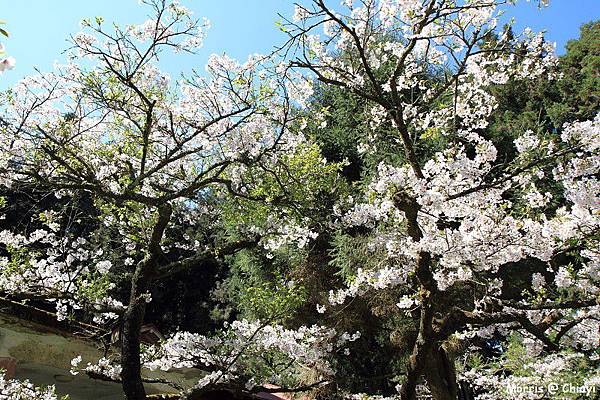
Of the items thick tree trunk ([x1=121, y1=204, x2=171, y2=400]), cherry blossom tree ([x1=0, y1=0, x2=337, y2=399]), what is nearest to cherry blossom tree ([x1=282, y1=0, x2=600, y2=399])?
cherry blossom tree ([x1=0, y1=0, x2=337, y2=399])

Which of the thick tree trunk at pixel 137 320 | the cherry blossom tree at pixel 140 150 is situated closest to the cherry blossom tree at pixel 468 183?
the cherry blossom tree at pixel 140 150

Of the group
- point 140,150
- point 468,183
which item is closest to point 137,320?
point 140,150

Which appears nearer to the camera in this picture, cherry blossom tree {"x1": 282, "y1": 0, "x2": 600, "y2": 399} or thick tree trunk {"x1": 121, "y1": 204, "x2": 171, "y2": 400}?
cherry blossom tree {"x1": 282, "y1": 0, "x2": 600, "y2": 399}

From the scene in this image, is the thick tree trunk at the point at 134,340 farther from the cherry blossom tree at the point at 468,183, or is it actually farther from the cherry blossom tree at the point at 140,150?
the cherry blossom tree at the point at 468,183

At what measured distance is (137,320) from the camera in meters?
4.38

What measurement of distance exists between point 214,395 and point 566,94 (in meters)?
14.0

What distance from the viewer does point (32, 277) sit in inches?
183

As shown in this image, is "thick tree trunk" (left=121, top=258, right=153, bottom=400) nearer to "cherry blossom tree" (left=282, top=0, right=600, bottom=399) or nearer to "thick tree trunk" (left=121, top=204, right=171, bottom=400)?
"thick tree trunk" (left=121, top=204, right=171, bottom=400)

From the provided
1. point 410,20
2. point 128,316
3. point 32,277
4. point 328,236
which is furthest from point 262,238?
point 328,236

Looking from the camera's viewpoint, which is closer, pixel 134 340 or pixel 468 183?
pixel 468 183

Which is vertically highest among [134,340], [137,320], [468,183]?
[468,183]

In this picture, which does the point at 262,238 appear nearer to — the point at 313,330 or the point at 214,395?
the point at 313,330

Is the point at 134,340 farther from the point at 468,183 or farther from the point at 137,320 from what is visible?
the point at 468,183

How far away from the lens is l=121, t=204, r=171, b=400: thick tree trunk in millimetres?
4176
